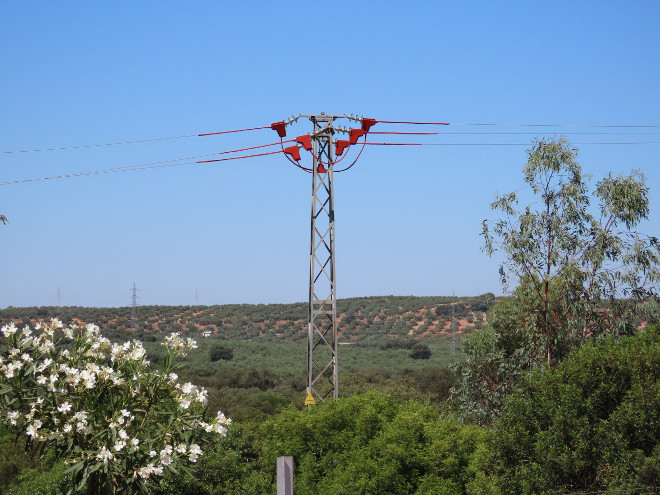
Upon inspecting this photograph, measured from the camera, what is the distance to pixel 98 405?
10297 mm

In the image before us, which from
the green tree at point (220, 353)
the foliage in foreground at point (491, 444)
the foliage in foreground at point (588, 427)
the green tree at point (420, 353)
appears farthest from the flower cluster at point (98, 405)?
the green tree at point (420, 353)

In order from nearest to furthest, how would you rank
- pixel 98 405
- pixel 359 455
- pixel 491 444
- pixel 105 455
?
1. pixel 105 455
2. pixel 98 405
3. pixel 491 444
4. pixel 359 455

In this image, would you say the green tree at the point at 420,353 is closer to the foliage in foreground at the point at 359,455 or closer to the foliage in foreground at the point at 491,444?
the foliage in foreground at the point at 491,444

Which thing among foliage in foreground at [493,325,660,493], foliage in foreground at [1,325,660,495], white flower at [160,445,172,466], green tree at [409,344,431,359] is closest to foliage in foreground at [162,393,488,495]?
foliage in foreground at [1,325,660,495]

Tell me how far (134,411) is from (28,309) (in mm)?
86942

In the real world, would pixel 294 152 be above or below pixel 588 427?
above

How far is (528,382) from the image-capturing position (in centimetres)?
1656

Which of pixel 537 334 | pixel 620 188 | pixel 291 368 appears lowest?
pixel 291 368

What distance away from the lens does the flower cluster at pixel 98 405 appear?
9.68 meters

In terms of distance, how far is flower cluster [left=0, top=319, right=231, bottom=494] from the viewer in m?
9.68

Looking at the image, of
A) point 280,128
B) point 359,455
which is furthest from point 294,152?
point 359,455

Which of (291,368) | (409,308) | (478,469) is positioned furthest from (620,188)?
(409,308)

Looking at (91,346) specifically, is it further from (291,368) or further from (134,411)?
(291,368)

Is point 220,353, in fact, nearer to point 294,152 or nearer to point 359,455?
point 294,152
